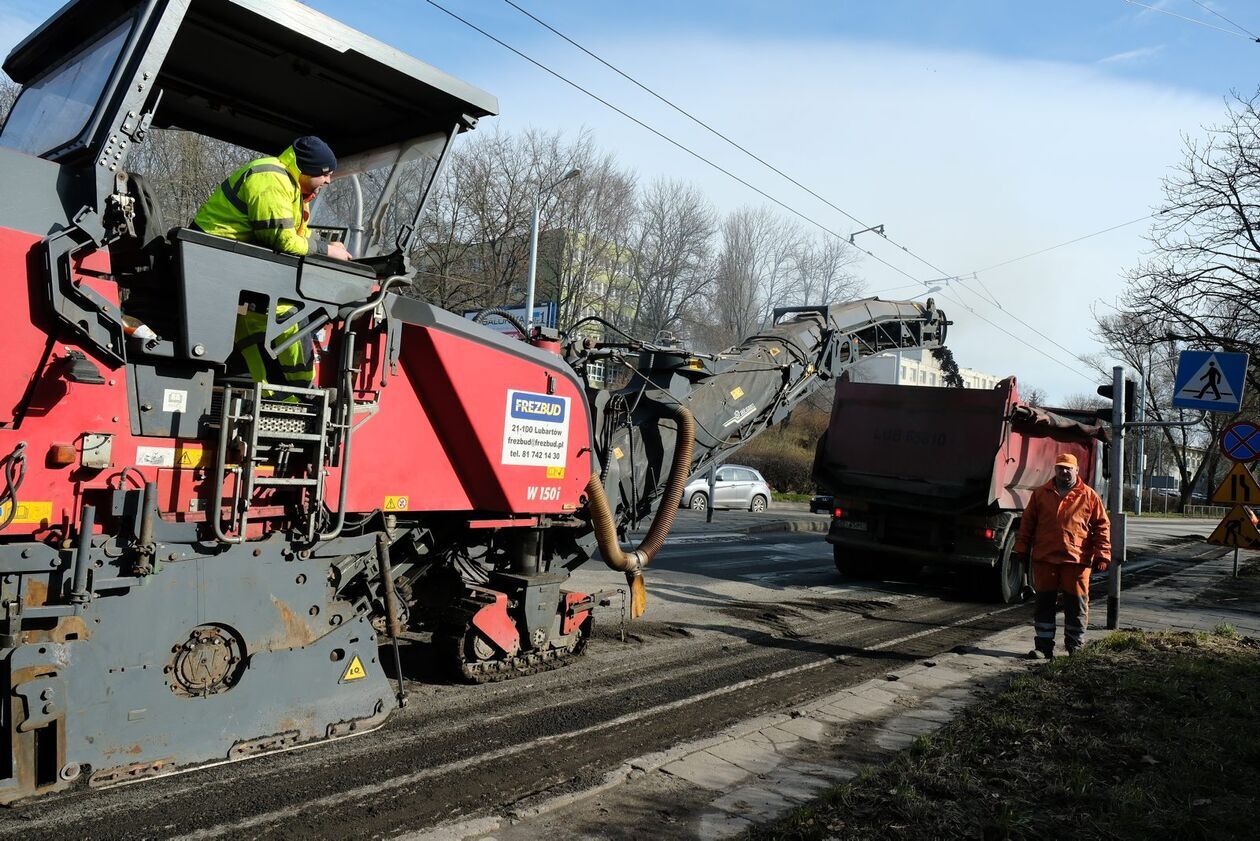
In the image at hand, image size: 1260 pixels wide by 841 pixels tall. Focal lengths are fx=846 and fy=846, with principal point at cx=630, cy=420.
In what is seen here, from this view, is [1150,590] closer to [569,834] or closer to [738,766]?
[738,766]

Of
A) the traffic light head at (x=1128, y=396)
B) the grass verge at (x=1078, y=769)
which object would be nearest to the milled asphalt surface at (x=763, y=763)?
the grass verge at (x=1078, y=769)

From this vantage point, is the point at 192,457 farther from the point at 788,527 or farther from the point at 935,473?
the point at 788,527

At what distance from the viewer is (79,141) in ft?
11.0

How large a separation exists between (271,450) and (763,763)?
292 cm

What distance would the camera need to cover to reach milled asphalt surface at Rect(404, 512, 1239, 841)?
11.8 ft

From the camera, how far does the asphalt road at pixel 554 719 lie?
11.3 ft

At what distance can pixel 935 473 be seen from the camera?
406 inches

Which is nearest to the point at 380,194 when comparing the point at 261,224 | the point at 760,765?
the point at 261,224

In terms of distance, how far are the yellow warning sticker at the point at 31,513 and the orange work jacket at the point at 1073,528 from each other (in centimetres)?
731

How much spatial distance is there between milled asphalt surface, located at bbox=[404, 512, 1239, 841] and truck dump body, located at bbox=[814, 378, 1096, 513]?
279cm

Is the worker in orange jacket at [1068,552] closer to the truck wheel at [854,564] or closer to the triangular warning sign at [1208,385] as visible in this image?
the triangular warning sign at [1208,385]

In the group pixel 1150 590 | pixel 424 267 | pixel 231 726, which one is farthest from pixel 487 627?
pixel 424 267

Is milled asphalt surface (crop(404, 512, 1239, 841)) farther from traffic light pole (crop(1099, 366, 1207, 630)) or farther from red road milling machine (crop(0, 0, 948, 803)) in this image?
traffic light pole (crop(1099, 366, 1207, 630))

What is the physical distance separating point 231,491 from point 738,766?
2.81 meters
